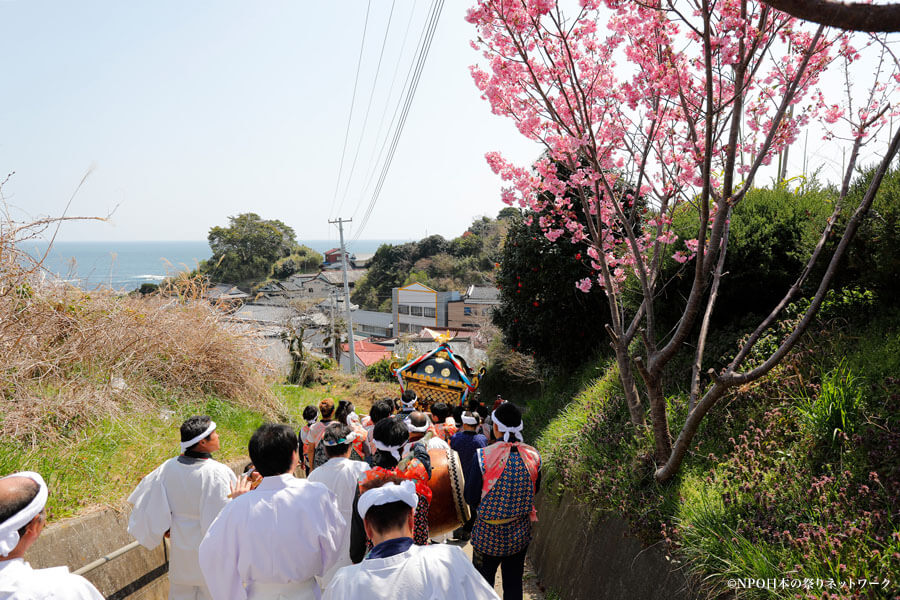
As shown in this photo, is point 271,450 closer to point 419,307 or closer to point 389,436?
point 389,436

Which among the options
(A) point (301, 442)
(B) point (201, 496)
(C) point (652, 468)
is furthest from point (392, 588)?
(A) point (301, 442)

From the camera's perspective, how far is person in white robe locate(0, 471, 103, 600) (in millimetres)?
2023

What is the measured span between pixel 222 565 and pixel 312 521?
52 cm

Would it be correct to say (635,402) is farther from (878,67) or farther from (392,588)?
(392,588)

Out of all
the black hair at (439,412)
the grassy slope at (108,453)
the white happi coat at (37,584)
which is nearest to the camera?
the white happi coat at (37,584)

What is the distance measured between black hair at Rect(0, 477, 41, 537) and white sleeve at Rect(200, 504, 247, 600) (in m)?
0.92

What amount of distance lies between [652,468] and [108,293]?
27.8 feet

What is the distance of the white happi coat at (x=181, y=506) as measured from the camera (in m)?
3.67

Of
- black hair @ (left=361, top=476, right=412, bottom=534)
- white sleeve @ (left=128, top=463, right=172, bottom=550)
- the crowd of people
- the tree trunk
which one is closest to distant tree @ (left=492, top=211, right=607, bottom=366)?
the tree trunk

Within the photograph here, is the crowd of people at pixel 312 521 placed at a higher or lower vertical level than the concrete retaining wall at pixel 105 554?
higher

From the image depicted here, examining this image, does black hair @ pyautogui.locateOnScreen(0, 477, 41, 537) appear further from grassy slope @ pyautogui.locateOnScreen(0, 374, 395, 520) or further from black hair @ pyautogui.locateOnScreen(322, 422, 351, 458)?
grassy slope @ pyautogui.locateOnScreen(0, 374, 395, 520)

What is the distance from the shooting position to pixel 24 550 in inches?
83.0

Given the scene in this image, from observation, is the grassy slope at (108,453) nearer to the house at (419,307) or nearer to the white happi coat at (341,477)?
the white happi coat at (341,477)

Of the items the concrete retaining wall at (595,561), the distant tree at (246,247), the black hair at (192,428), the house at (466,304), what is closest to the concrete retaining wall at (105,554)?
the black hair at (192,428)
